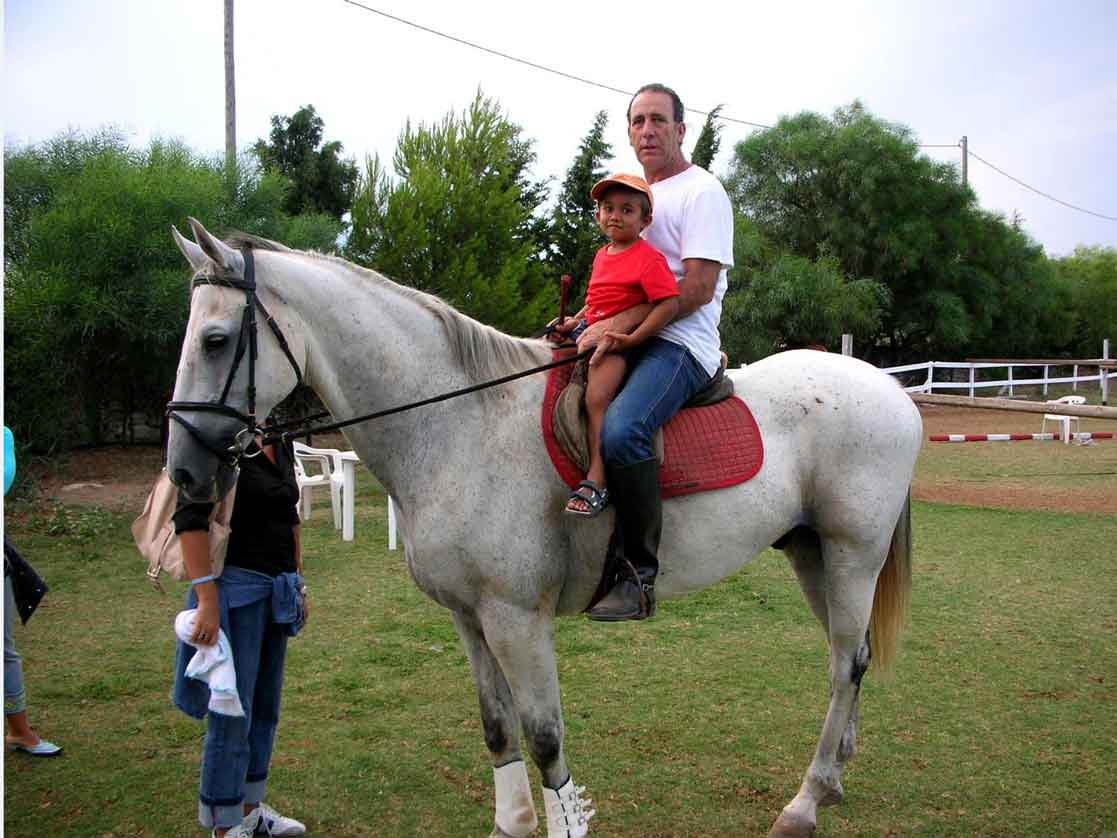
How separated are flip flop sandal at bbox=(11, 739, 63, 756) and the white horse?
229 cm

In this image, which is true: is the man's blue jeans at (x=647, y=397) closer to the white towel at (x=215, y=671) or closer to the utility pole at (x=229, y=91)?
the white towel at (x=215, y=671)

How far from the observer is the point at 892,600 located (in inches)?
151

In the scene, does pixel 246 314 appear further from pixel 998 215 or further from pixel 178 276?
pixel 998 215

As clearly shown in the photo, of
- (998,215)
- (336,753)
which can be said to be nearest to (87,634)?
(336,753)

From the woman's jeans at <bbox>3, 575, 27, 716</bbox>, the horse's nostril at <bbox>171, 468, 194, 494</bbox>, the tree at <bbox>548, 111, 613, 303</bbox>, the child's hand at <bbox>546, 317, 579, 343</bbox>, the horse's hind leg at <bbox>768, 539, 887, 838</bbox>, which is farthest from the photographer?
the tree at <bbox>548, 111, 613, 303</bbox>

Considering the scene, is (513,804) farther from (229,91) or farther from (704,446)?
(229,91)

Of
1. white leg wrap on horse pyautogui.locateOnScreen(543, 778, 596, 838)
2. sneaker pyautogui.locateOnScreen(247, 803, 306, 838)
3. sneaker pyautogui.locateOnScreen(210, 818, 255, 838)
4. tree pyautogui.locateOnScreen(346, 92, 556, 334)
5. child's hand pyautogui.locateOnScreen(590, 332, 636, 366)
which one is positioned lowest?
sneaker pyautogui.locateOnScreen(247, 803, 306, 838)

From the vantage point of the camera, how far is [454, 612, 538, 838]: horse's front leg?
10.2 ft

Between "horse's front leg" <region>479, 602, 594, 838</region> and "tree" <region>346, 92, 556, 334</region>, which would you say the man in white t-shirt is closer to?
"horse's front leg" <region>479, 602, 594, 838</region>

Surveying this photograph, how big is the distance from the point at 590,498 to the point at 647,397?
435mm

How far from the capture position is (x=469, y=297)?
41.9 ft

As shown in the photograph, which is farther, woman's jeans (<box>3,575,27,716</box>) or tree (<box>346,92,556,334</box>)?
tree (<box>346,92,556,334</box>)

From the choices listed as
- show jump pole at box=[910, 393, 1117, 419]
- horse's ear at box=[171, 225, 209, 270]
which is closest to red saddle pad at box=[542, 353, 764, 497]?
horse's ear at box=[171, 225, 209, 270]

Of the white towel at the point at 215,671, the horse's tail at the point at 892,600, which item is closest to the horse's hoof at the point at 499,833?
the white towel at the point at 215,671
